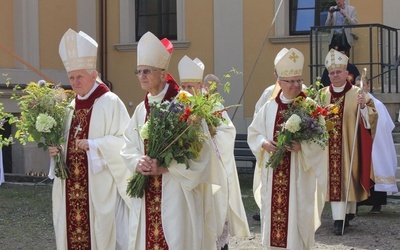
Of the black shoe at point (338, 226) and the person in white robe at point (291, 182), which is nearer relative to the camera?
the person in white robe at point (291, 182)

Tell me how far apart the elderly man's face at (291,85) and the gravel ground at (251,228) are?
200 centimetres

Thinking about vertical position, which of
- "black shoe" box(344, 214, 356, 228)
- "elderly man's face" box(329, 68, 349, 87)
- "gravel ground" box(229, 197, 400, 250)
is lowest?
"gravel ground" box(229, 197, 400, 250)

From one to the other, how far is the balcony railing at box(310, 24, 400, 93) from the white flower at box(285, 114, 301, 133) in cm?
736

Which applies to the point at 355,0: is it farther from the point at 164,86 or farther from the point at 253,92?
the point at 164,86

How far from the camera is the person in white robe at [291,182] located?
331 inches

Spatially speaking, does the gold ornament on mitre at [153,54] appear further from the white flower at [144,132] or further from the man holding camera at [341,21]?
the man holding camera at [341,21]

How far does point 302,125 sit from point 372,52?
24.4ft

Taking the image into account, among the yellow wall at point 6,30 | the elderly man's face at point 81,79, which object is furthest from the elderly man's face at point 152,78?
the yellow wall at point 6,30

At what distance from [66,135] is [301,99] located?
214 cm

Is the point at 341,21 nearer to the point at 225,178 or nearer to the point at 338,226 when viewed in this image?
the point at 338,226

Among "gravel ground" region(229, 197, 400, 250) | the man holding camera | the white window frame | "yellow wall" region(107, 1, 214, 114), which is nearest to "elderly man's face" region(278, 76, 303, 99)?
"gravel ground" region(229, 197, 400, 250)

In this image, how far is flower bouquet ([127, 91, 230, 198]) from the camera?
255 inches

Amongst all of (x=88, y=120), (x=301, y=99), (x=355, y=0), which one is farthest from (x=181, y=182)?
(x=355, y=0)

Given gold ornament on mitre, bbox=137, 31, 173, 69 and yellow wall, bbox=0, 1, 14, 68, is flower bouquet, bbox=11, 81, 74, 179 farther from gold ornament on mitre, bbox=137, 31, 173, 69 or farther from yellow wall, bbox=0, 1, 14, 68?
yellow wall, bbox=0, 1, 14, 68
